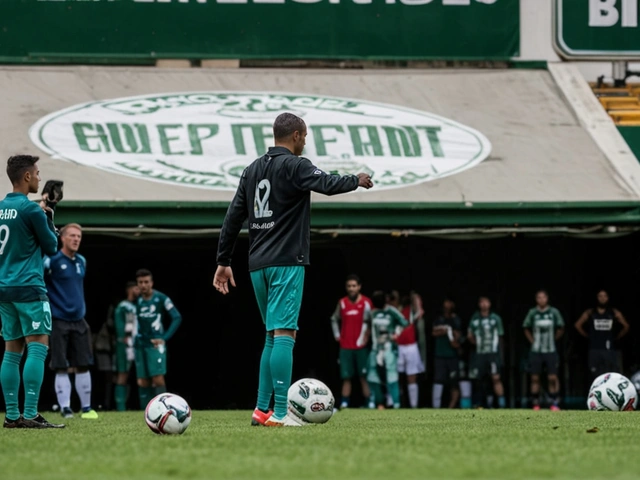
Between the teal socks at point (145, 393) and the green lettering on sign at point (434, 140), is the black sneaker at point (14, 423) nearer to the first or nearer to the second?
the teal socks at point (145, 393)

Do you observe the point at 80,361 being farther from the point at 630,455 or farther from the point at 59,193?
the point at 630,455

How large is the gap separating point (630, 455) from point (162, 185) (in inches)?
395

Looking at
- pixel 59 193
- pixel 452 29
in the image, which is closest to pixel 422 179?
pixel 452 29

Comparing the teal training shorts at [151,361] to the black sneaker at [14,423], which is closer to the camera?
the black sneaker at [14,423]

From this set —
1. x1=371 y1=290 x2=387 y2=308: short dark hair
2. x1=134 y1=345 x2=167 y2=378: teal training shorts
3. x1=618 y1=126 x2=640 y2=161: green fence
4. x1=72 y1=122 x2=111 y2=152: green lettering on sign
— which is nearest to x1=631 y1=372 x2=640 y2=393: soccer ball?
x1=618 y1=126 x2=640 y2=161: green fence

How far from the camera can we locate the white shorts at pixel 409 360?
60.3 ft

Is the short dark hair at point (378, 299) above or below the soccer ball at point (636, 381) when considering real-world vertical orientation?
above

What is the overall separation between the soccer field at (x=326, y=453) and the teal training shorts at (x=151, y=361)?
23.0 feet

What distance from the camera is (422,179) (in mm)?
15711

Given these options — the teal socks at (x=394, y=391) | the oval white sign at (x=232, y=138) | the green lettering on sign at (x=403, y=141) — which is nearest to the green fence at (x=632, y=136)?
the oval white sign at (x=232, y=138)

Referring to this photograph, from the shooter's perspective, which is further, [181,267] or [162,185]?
[181,267]

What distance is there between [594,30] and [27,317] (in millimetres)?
13547

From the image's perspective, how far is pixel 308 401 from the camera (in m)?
8.80

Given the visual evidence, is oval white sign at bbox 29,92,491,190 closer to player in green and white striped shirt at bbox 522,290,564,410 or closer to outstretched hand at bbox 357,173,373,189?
player in green and white striped shirt at bbox 522,290,564,410
